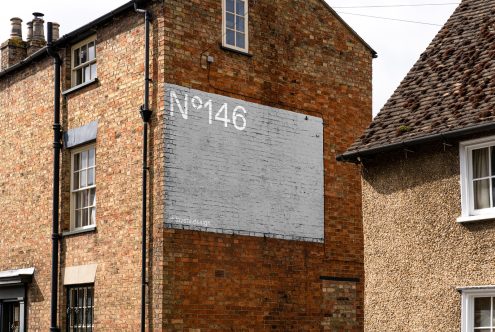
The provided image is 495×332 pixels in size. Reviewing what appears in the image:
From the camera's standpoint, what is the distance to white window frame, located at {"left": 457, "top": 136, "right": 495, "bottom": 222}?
1357 centimetres

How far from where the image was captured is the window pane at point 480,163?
1384 centimetres

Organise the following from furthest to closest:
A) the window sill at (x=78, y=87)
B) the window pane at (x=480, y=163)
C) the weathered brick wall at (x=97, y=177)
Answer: the window sill at (x=78, y=87) → the weathered brick wall at (x=97, y=177) → the window pane at (x=480, y=163)

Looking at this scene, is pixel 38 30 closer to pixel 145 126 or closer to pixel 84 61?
pixel 84 61

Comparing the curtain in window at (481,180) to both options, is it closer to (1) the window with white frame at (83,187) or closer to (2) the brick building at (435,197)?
(2) the brick building at (435,197)

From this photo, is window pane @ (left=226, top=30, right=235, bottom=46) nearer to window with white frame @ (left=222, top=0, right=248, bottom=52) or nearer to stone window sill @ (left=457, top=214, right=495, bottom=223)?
window with white frame @ (left=222, top=0, right=248, bottom=52)

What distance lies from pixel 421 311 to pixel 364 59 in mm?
8732

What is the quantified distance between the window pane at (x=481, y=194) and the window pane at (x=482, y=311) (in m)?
1.44

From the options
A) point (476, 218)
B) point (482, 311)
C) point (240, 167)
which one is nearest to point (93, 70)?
point (240, 167)

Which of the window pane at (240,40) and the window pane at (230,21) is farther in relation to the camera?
the window pane at (240,40)

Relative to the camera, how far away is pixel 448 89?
15109mm

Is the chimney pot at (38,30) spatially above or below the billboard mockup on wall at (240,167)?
above

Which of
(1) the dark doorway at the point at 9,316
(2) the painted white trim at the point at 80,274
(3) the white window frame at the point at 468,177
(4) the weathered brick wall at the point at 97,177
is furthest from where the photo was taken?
(1) the dark doorway at the point at 9,316

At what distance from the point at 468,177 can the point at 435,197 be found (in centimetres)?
66

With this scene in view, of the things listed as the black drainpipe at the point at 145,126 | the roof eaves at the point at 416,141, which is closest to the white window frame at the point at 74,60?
the black drainpipe at the point at 145,126
